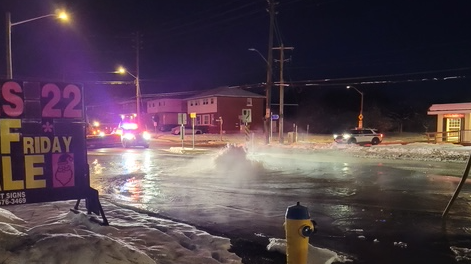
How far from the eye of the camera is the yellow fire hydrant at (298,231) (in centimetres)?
446

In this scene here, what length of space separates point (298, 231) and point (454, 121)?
127 ft

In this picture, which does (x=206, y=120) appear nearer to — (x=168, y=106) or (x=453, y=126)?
(x=168, y=106)

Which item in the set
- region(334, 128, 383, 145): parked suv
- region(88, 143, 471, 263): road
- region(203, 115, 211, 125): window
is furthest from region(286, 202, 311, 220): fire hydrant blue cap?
region(203, 115, 211, 125): window

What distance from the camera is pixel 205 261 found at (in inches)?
227

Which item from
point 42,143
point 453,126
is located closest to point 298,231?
point 42,143

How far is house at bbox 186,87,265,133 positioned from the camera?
69000 millimetres

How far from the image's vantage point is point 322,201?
35.6ft

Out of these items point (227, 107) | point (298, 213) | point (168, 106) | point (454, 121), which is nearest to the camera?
point (298, 213)

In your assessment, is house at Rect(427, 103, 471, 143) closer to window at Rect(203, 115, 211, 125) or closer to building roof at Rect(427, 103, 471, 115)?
building roof at Rect(427, 103, 471, 115)

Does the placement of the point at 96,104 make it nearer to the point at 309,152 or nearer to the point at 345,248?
the point at 309,152

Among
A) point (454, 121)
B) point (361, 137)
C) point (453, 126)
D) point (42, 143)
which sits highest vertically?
point (42, 143)

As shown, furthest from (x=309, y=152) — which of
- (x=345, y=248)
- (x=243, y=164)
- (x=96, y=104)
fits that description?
(x=96, y=104)

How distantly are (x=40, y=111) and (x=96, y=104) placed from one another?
9934 centimetres

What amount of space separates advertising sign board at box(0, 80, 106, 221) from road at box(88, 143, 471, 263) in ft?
8.90
